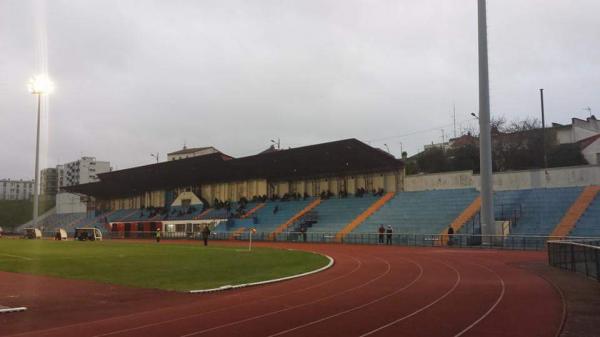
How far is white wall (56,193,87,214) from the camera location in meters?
101

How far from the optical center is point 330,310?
1172cm

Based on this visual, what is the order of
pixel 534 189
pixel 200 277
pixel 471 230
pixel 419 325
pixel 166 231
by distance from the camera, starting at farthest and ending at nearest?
pixel 166 231
pixel 534 189
pixel 471 230
pixel 200 277
pixel 419 325

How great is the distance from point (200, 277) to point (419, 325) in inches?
420

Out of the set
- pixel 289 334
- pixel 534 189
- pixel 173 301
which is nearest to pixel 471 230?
pixel 534 189

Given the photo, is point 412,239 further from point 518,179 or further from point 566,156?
point 566,156

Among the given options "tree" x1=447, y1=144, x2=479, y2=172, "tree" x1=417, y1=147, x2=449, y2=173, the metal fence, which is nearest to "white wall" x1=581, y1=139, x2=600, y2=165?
"tree" x1=447, y1=144, x2=479, y2=172

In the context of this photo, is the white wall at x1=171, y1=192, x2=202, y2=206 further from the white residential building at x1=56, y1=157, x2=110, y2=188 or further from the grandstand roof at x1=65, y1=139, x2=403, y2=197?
the white residential building at x1=56, y1=157, x2=110, y2=188

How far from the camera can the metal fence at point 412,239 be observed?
32.2 metres

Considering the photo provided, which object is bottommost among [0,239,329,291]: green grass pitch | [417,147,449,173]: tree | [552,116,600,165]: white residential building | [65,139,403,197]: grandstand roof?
[0,239,329,291]: green grass pitch

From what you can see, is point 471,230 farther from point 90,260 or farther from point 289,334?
point 289,334

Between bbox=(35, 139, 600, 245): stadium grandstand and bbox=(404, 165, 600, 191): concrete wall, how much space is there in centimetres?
91

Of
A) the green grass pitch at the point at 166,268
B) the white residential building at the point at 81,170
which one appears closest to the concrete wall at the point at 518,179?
the green grass pitch at the point at 166,268

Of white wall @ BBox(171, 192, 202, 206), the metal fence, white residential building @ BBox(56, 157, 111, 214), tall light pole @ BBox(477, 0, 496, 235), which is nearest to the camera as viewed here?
the metal fence

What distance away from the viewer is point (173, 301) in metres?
13.7
